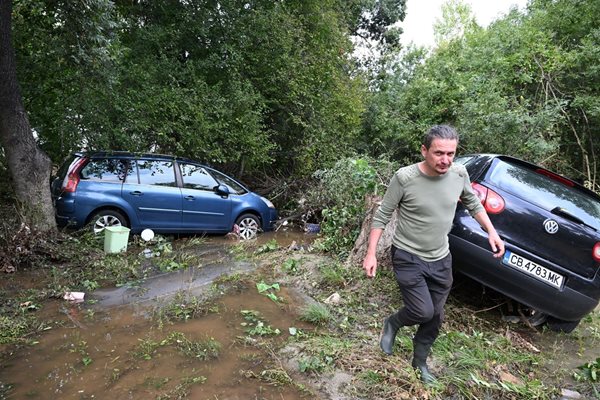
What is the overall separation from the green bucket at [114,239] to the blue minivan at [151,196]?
0.60m

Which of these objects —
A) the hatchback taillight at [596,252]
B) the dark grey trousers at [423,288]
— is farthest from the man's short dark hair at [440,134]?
the hatchback taillight at [596,252]

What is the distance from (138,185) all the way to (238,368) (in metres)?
4.72

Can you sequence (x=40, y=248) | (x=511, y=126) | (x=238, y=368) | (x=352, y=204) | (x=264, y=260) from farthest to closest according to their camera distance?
(x=511, y=126) → (x=352, y=204) → (x=264, y=260) → (x=40, y=248) → (x=238, y=368)

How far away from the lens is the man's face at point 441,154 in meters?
2.53

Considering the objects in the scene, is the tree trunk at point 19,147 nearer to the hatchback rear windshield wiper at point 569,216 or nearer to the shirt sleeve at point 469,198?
the shirt sleeve at point 469,198

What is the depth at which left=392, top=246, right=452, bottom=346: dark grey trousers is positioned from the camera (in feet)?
8.86

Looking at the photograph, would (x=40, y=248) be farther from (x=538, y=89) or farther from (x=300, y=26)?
(x=538, y=89)

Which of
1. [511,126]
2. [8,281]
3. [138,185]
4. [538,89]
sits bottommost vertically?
[8,281]

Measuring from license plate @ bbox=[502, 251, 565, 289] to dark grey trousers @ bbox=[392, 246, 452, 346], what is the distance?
1.24m

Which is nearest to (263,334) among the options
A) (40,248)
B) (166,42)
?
(40,248)

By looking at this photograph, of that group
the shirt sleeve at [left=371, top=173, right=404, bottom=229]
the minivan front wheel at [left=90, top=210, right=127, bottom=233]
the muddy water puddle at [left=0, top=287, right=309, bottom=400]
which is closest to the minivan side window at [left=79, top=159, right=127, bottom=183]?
the minivan front wheel at [left=90, top=210, right=127, bottom=233]

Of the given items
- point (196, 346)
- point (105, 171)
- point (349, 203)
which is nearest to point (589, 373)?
point (196, 346)

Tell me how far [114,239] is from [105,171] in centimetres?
142

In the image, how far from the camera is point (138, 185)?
6852 mm
